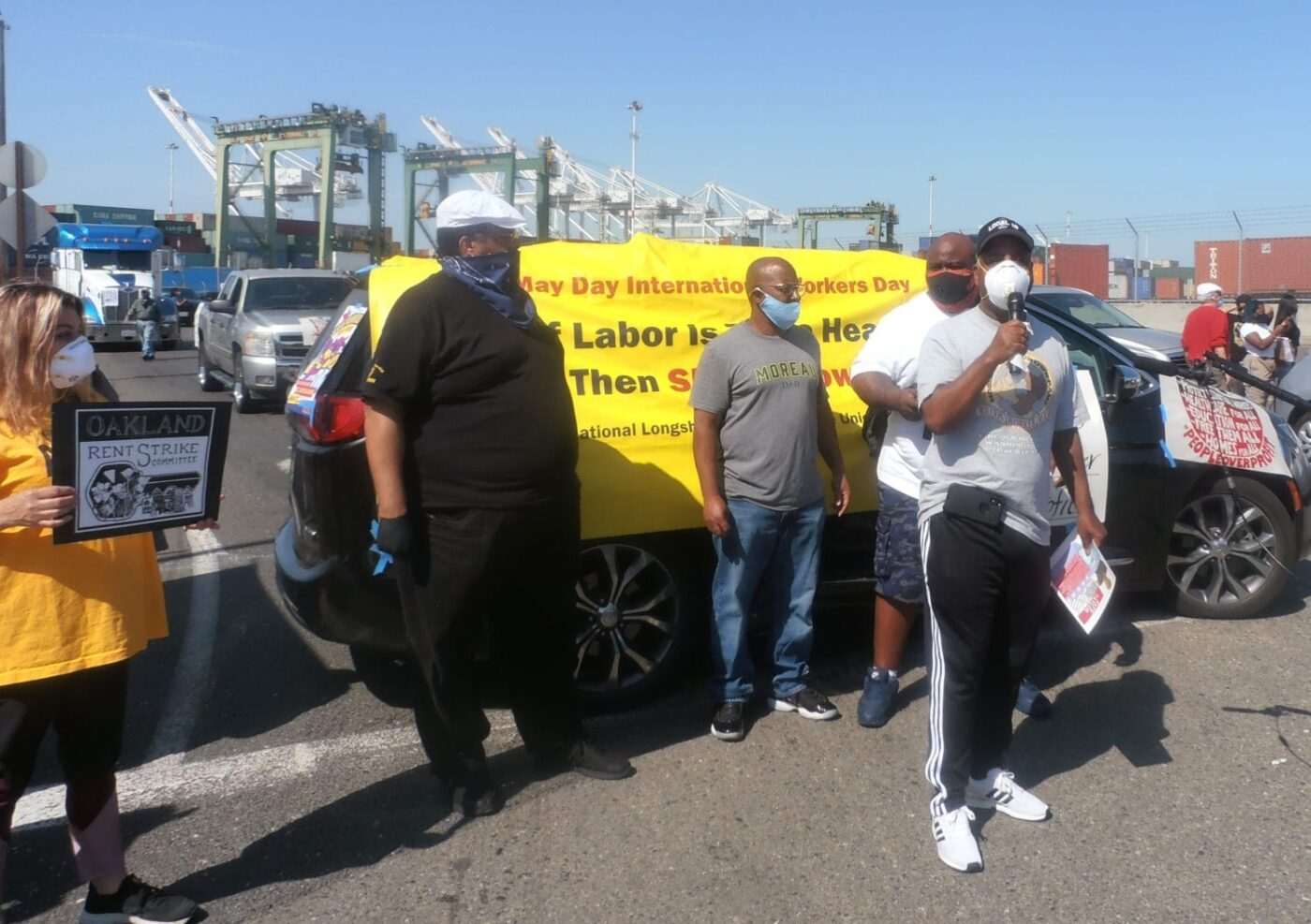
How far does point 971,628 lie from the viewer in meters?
3.63

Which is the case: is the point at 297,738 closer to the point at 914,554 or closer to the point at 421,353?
the point at 421,353

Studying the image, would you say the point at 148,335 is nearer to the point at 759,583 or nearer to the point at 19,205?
the point at 19,205

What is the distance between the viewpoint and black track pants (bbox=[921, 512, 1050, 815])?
3596 mm

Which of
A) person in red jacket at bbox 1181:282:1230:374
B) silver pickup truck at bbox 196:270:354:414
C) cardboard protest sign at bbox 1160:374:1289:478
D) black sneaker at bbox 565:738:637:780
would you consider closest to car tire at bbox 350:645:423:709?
black sneaker at bbox 565:738:637:780

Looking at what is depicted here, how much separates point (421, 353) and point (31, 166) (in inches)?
517

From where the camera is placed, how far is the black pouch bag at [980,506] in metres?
3.55

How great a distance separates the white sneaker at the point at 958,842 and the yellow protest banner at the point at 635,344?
4.98ft

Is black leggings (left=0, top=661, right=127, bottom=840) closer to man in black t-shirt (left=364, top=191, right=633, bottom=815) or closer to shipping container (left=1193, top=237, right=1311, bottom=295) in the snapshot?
man in black t-shirt (left=364, top=191, right=633, bottom=815)

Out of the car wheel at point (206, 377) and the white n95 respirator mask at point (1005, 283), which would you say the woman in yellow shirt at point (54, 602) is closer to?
the white n95 respirator mask at point (1005, 283)

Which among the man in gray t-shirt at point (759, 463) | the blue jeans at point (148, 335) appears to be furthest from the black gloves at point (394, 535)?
the blue jeans at point (148, 335)

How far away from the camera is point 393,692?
5031mm

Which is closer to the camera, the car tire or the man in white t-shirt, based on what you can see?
the man in white t-shirt

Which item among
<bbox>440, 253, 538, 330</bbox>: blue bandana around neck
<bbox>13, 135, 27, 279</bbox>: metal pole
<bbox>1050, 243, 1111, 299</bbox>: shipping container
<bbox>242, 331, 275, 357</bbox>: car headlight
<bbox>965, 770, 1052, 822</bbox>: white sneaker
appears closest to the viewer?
<bbox>440, 253, 538, 330</bbox>: blue bandana around neck

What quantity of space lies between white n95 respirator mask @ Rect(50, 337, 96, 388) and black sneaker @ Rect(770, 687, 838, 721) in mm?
2907
